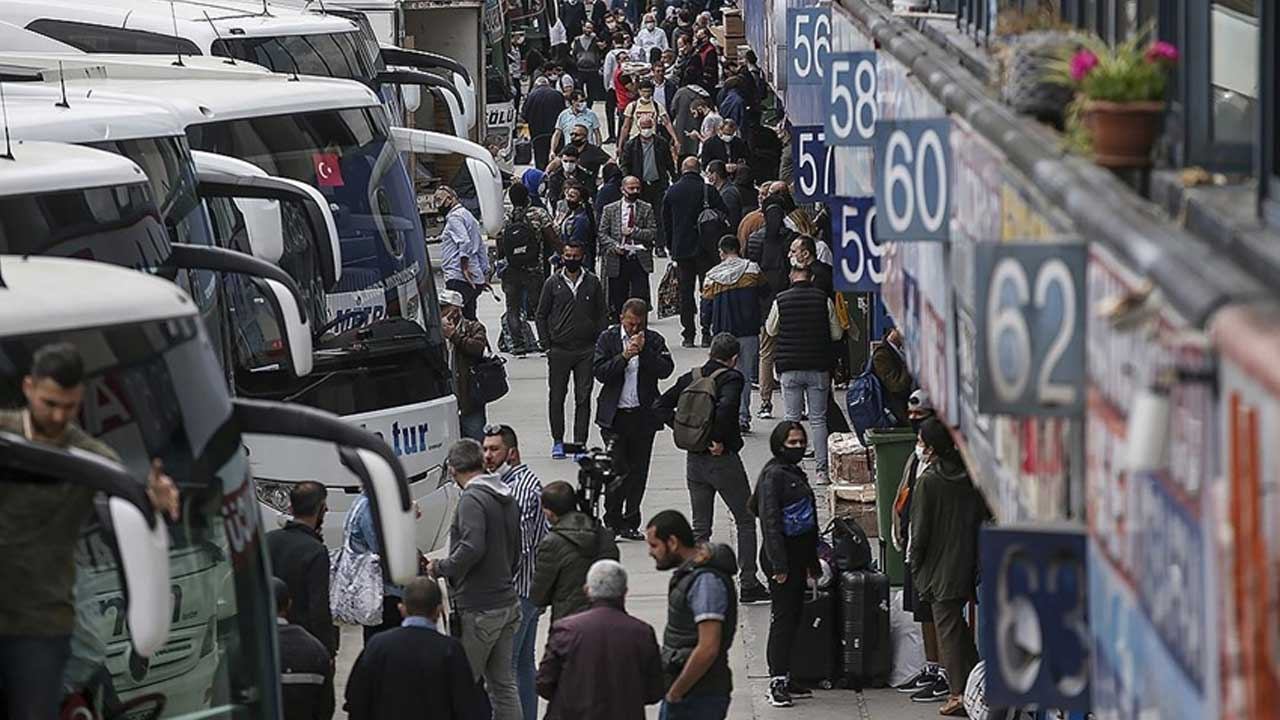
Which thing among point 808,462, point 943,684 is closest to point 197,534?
point 943,684

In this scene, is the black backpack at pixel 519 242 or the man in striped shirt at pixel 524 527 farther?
the black backpack at pixel 519 242

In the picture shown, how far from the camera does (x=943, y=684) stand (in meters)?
14.8

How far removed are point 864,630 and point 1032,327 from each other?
8.52 m

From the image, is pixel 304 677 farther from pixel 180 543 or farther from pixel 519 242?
pixel 519 242

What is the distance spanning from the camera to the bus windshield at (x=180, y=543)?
27.0ft

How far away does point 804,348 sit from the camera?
19.1 metres

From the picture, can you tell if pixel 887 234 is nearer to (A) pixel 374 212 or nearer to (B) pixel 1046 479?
(B) pixel 1046 479

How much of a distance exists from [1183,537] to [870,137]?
763cm

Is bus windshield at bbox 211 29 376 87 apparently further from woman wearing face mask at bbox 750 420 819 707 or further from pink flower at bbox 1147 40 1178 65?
pink flower at bbox 1147 40 1178 65

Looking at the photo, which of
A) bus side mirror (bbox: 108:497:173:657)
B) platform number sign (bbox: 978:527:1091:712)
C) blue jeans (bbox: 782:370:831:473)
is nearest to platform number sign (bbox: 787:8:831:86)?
blue jeans (bbox: 782:370:831:473)

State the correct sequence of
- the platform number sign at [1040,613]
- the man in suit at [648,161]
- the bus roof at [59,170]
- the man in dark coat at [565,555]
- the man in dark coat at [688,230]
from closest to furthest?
the platform number sign at [1040,613] < the bus roof at [59,170] < the man in dark coat at [565,555] < the man in dark coat at [688,230] < the man in suit at [648,161]

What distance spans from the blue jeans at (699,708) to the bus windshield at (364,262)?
4.46 meters

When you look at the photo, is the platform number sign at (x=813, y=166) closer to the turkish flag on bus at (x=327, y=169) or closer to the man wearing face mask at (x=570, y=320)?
the turkish flag on bus at (x=327, y=169)

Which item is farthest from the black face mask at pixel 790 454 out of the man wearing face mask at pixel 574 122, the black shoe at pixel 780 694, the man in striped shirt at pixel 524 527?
the man wearing face mask at pixel 574 122
